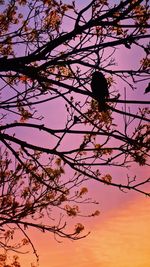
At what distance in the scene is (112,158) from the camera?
4602 mm

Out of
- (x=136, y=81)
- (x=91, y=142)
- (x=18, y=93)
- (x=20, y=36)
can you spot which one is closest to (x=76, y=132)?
→ (x=136, y=81)

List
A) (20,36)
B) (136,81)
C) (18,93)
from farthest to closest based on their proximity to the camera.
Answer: (20,36), (18,93), (136,81)

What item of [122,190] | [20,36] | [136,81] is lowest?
[122,190]

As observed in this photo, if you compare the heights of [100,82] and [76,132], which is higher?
[100,82]

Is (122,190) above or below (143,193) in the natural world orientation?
above

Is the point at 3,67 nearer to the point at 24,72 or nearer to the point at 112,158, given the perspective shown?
the point at 24,72

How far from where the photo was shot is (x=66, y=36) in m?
3.84

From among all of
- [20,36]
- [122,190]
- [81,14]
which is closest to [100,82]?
[81,14]

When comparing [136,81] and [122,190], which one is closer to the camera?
[136,81]

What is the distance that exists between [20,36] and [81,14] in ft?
10.5

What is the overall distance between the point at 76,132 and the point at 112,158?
103cm

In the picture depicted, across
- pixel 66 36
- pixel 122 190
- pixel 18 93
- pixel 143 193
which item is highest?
pixel 18 93

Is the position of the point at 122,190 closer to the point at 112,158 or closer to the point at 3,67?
the point at 112,158

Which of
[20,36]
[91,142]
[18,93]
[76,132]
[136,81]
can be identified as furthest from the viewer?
[20,36]
